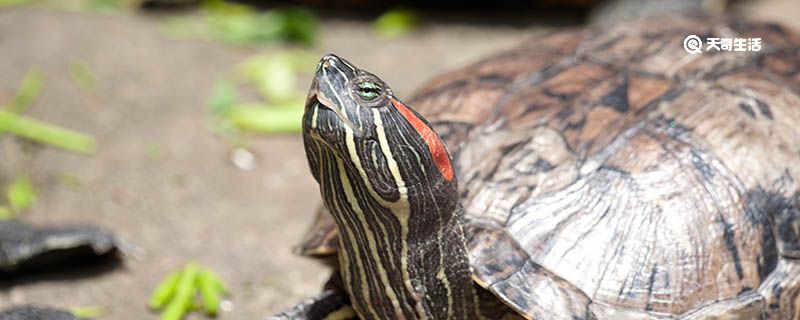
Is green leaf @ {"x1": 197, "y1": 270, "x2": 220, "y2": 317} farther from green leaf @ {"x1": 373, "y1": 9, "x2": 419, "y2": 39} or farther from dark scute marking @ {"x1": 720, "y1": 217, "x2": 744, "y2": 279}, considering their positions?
green leaf @ {"x1": 373, "y1": 9, "x2": 419, "y2": 39}

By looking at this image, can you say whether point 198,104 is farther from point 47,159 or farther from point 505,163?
point 505,163

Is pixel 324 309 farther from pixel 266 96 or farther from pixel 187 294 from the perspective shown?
pixel 266 96

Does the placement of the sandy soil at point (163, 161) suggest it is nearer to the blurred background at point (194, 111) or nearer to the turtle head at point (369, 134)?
the blurred background at point (194, 111)

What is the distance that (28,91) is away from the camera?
597 centimetres

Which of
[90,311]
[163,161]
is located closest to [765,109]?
[90,311]

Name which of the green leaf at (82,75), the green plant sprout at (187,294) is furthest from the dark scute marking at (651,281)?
the green leaf at (82,75)

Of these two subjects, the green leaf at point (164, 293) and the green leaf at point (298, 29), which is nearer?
the green leaf at point (164, 293)

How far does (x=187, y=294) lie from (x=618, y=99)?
215cm

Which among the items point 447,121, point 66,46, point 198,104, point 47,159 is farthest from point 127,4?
point 447,121

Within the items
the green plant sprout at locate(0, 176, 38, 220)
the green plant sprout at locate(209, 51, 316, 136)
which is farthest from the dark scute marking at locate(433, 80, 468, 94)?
the green plant sprout at locate(0, 176, 38, 220)

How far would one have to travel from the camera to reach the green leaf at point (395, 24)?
292 inches

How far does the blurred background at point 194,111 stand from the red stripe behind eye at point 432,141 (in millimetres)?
1677

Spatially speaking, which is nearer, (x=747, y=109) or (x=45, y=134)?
(x=747, y=109)

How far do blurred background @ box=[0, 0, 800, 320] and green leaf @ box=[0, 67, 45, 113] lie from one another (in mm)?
13
